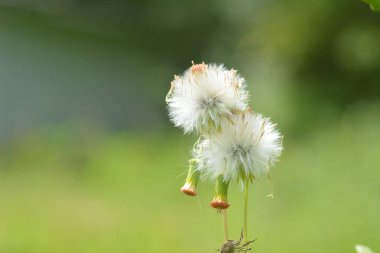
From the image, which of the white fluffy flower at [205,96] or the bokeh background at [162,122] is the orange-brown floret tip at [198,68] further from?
the bokeh background at [162,122]

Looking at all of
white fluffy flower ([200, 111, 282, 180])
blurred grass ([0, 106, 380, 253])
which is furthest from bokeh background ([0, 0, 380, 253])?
white fluffy flower ([200, 111, 282, 180])

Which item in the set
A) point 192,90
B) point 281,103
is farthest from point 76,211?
point 192,90

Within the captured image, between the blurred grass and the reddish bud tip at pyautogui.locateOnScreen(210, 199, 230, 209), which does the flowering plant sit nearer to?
the reddish bud tip at pyautogui.locateOnScreen(210, 199, 230, 209)

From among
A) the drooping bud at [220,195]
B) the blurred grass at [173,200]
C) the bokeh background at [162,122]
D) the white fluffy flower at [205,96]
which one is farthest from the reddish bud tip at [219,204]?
the blurred grass at [173,200]

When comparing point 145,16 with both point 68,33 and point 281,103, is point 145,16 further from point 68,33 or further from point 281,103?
point 281,103

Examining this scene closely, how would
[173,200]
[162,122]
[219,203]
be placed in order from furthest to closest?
[162,122], [173,200], [219,203]

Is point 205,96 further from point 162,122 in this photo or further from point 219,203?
point 162,122

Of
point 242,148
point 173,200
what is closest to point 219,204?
point 242,148
